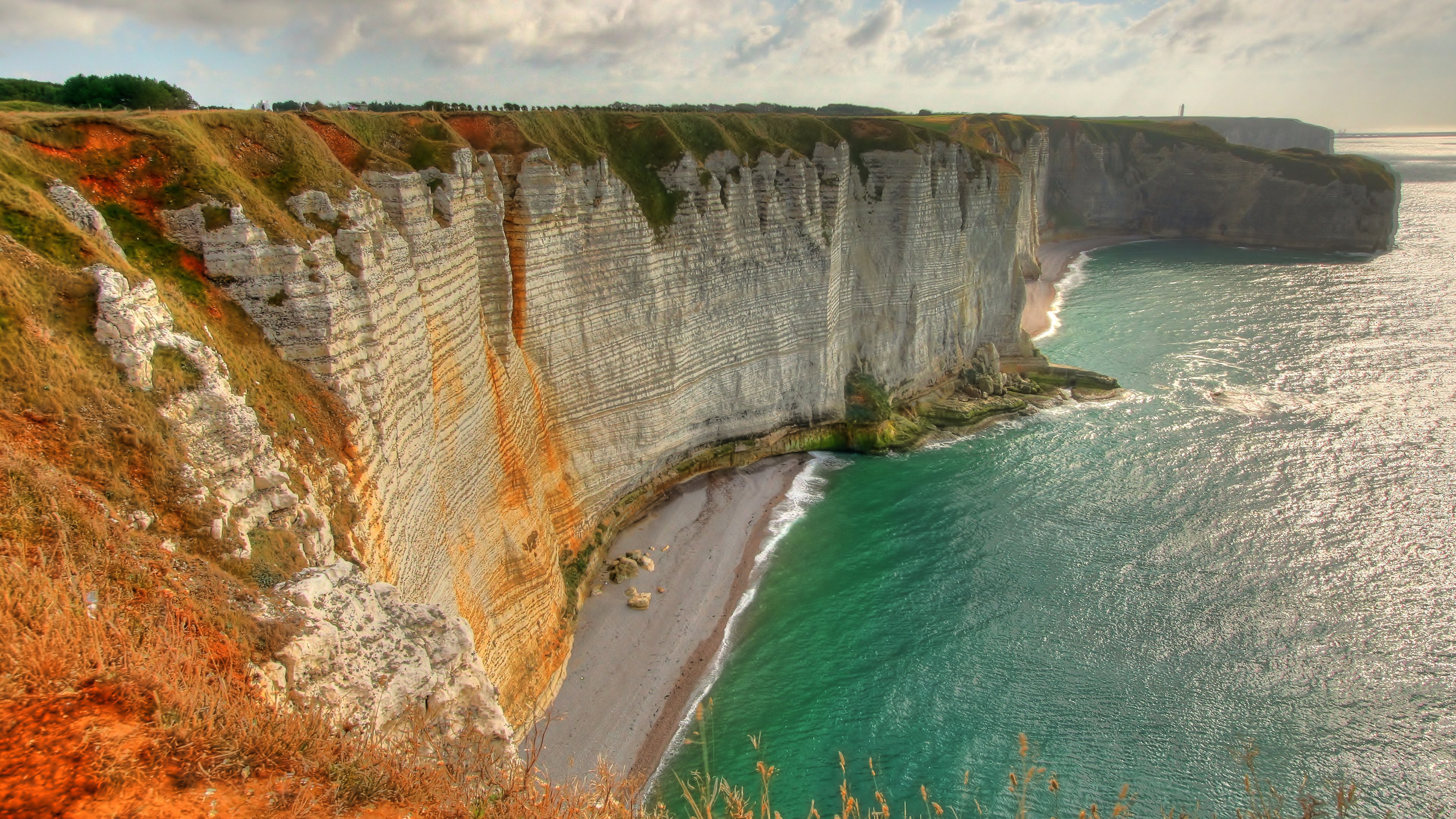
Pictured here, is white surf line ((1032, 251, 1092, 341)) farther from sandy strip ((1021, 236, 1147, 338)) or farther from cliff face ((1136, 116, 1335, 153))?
cliff face ((1136, 116, 1335, 153))

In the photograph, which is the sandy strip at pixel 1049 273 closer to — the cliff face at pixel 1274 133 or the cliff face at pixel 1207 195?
the cliff face at pixel 1207 195

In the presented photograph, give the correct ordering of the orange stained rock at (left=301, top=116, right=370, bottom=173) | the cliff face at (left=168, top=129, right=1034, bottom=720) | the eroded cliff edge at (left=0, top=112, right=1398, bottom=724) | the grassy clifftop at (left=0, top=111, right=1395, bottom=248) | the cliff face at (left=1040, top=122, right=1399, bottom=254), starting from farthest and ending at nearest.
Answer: the cliff face at (left=1040, top=122, right=1399, bottom=254)
the orange stained rock at (left=301, top=116, right=370, bottom=173)
the cliff face at (left=168, top=129, right=1034, bottom=720)
the eroded cliff edge at (left=0, top=112, right=1398, bottom=724)
the grassy clifftop at (left=0, top=111, right=1395, bottom=248)

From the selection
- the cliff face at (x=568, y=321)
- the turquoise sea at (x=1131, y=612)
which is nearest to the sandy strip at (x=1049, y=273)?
the cliff face at (x=568, y=321)

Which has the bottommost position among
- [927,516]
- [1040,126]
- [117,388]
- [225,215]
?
[927,516]

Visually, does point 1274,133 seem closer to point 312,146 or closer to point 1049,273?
point 1049,273

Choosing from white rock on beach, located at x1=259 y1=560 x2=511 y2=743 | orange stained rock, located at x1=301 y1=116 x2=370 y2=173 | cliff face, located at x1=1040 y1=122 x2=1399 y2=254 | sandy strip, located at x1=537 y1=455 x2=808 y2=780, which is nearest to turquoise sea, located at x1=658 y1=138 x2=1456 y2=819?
sandy strip, located at x1=537 y1=455 x2=808 y2=780

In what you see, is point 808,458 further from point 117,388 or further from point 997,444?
point 117,388

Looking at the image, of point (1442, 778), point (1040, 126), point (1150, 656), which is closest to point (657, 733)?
point (1150, 656)
